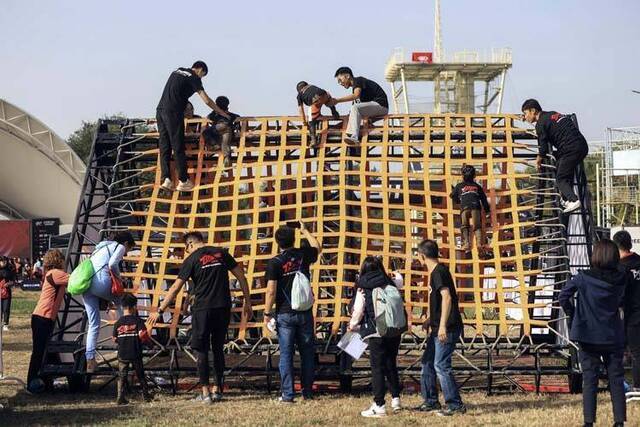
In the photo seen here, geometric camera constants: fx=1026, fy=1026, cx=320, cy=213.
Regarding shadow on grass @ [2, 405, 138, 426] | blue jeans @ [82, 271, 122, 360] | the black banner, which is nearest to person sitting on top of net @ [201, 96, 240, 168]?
blue jeans @ [82, 271, 122, 360]

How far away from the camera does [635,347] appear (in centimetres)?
1082

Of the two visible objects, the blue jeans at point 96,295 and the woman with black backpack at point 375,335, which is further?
the blue jeans at point 96,295

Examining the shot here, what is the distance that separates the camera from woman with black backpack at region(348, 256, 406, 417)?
10.3 m

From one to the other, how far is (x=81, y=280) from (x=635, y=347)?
619 centimetres

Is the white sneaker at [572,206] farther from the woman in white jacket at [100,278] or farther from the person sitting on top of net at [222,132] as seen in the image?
the woman in white jacket at [100,278]

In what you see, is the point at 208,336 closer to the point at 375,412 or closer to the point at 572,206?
the point at 375,412

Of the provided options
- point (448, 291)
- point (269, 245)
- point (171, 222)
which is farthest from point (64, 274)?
point (448, 291)

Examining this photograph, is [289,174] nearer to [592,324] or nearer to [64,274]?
[64,274]

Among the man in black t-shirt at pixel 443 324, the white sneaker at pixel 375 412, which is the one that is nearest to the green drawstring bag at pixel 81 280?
the white sneaker at pixel 375 412

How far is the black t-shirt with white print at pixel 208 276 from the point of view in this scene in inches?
431

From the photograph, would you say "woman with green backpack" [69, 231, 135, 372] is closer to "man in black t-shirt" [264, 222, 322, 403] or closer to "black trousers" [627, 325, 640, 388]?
"man in black t-shirt" [264, 222, 322, 403]

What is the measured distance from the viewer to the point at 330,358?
14273 millimetres

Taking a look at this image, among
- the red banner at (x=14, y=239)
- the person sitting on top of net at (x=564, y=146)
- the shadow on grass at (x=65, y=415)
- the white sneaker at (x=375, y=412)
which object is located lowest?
the shadow on grass at (x=65, y=415)

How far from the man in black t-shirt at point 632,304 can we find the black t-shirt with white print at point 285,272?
339 centimetres
